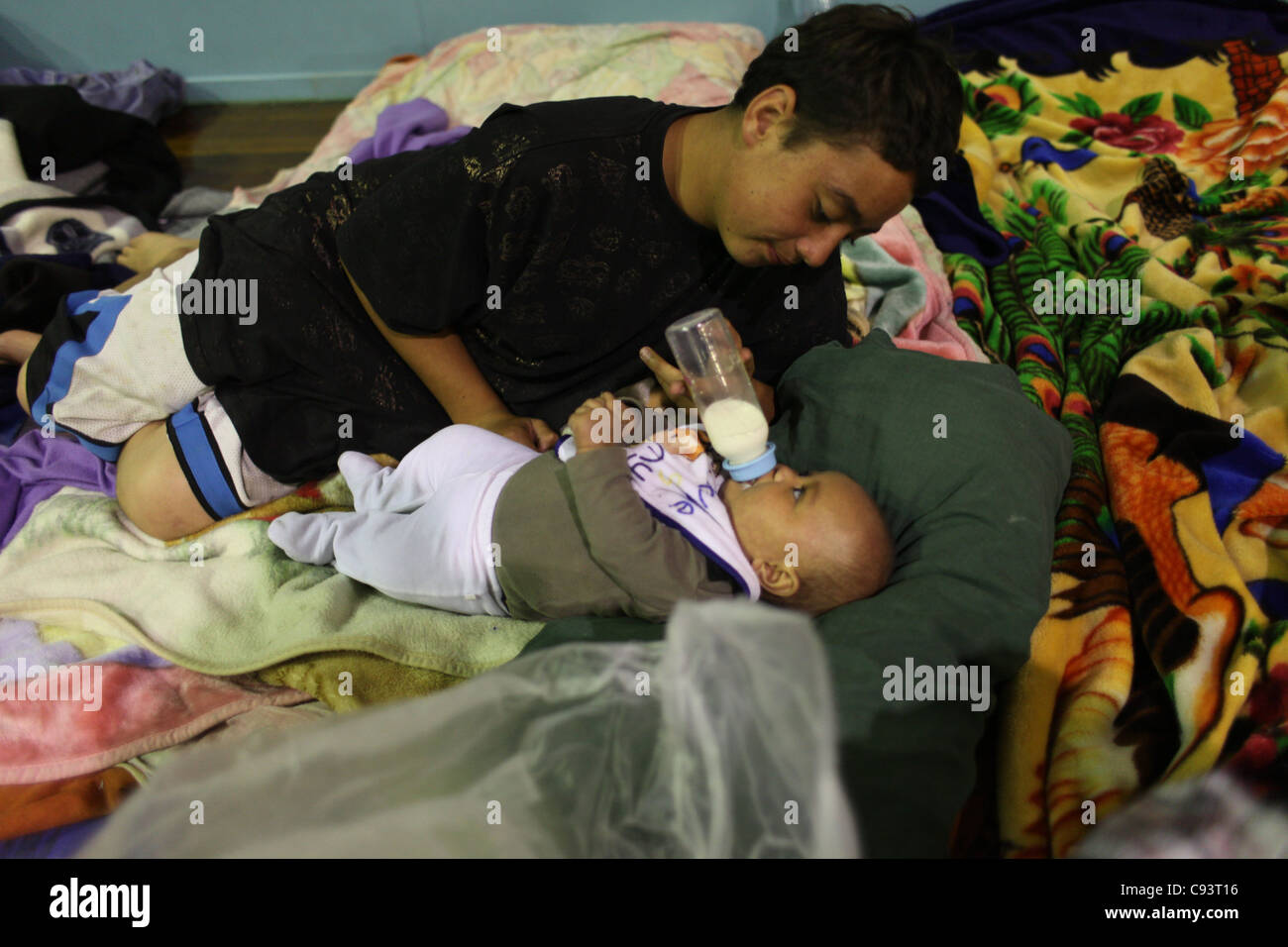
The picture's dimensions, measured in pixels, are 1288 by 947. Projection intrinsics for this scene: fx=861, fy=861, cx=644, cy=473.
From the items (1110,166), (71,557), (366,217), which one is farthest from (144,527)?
(1110,166)

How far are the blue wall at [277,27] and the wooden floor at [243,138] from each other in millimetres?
96

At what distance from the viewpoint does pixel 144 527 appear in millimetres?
1422

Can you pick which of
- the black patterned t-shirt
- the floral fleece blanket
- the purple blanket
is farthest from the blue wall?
the purple blanket

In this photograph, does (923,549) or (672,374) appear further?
(672,374)

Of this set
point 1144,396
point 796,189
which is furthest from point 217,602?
point 1144,396

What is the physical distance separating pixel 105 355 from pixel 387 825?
1.11 m

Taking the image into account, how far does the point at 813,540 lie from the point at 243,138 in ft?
8.80

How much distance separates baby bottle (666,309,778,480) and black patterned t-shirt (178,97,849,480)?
116 millimetres

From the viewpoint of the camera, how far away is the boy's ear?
113 cm

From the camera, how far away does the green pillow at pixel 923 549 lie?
0.93m

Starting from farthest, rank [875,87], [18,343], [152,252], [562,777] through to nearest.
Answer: [152,252]
[18,343]
[875,87]
[562,777]

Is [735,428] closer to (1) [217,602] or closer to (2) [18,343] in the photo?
(1) [217,602]

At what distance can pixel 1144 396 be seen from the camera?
149 centimetres

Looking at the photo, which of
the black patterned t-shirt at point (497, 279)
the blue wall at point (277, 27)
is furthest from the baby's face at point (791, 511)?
the blue wall at point (277, 27)
